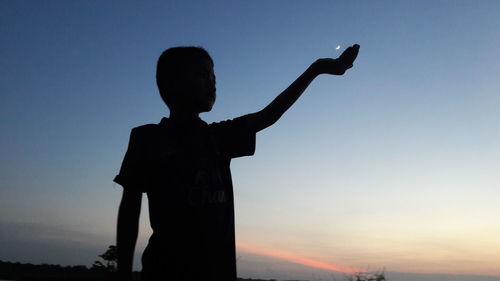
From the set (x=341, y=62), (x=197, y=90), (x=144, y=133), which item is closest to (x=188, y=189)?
(x=144, y=133)

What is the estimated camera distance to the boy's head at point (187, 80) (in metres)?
2.64

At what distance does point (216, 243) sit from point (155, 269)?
398mm

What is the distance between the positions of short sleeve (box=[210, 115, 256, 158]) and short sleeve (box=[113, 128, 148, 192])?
1.56 feet

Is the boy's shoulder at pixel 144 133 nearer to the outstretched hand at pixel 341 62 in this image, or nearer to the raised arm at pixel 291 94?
the raised arm at pixel 291 94

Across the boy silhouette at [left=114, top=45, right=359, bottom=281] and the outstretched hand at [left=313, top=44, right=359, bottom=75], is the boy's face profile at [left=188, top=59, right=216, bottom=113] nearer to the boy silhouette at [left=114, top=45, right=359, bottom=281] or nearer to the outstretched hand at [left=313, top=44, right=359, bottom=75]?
the boy silhouette at [left=114, top=45, right=359, bottom=281]

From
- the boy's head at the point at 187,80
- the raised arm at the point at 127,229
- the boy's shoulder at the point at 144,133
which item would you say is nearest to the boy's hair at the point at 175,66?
the boy's head at the point at 187,80

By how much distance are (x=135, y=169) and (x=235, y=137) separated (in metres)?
0.67

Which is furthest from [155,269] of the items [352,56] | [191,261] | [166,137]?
[352,56]

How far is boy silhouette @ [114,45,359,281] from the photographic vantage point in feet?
7.66

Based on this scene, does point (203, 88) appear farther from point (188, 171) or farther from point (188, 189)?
point (188, 189)

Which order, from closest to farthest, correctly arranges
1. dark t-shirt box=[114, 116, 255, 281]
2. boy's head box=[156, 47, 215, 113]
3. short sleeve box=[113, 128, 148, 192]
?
dark t-shirt box=[114, 116, 255, 281] < short sleeve box=[113, 128, 148, 192] < boy's head box=[156, 47, 215, 113]

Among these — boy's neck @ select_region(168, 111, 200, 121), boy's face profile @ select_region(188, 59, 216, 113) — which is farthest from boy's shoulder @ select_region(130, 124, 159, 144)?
boy's face profile @ select_region(188, 59, 216, 113)

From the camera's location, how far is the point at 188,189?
2395mm

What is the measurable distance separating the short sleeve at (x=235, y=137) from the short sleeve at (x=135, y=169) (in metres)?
0.47
